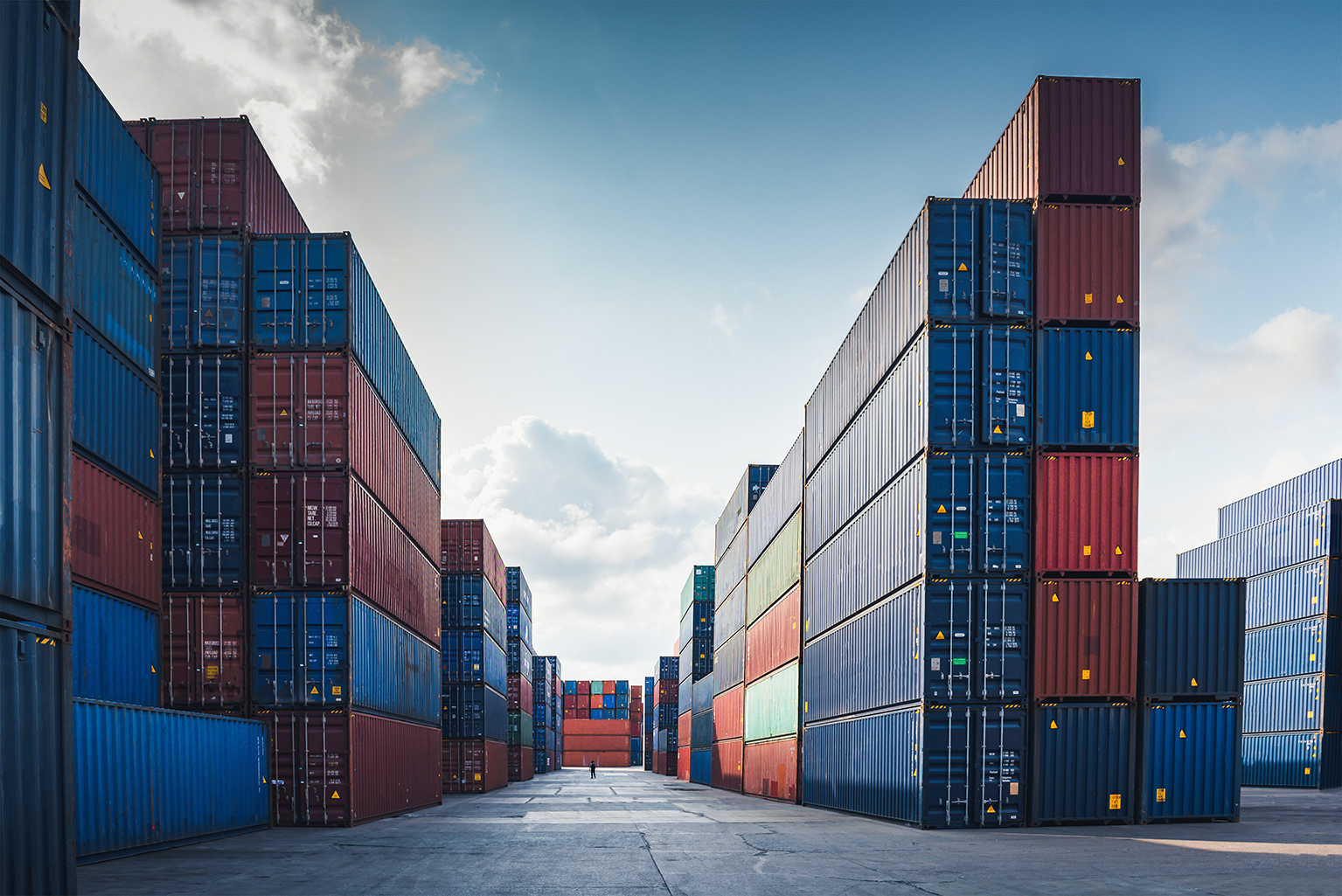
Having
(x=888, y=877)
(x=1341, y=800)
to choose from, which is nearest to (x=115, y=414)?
(x=888, y=877)

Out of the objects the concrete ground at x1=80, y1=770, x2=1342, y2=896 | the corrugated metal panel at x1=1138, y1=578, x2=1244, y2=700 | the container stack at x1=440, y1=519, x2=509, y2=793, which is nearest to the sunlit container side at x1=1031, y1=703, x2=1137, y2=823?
the concrete ground at x1=80, y1=770, x2=1342, y2=896

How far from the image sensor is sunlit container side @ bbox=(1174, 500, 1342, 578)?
1880 inches

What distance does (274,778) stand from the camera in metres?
24.6

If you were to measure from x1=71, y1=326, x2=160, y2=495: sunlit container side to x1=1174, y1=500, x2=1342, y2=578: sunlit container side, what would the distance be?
4771 cm

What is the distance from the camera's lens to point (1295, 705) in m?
49.5

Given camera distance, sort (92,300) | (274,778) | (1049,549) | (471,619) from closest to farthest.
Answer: (92,300), (1049,549), (274,778), (471,619)

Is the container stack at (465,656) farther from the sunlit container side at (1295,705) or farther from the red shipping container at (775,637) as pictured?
the sunlit container side at (1295,705)

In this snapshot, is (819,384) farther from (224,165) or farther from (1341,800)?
(1341,800)

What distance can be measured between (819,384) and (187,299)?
19.5 m

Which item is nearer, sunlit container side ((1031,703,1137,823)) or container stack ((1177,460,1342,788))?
sunlit container side ((1031,703,1137,823))

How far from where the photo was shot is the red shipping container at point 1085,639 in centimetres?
2273

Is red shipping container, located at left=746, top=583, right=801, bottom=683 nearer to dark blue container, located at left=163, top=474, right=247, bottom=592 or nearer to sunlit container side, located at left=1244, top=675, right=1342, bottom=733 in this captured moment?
dark blue container, located at left=163, top=474, right=247, bottom=592

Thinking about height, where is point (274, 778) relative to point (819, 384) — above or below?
below

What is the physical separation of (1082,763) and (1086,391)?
7973 millimetres
